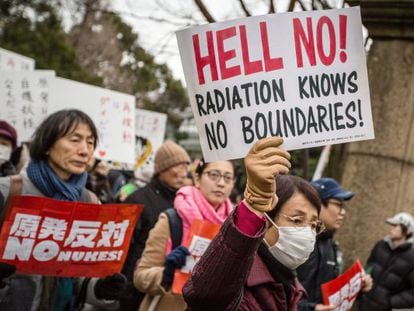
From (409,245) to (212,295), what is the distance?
3.63 m

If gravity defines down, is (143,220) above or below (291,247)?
below

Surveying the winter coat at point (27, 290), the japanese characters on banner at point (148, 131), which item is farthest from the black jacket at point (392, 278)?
the japanese characters on banner at point (148, 131)

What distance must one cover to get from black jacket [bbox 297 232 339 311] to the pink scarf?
58cm

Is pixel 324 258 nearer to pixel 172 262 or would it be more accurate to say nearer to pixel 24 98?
pixel 172 262

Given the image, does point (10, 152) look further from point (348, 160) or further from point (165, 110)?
point (165, 110)

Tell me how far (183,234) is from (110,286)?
497mm

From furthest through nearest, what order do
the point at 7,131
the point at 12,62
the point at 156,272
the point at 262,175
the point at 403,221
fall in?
the point at 12,62 → the point at 403,221 → the point at 7,131 → the point at 156,272 → the point at 262,175

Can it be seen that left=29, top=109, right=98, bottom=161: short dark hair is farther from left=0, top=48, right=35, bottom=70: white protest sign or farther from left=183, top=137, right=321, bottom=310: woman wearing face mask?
left=0, top=48, right=35, bottom=70: white protest sign

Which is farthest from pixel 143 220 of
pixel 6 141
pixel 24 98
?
pixel 24 98

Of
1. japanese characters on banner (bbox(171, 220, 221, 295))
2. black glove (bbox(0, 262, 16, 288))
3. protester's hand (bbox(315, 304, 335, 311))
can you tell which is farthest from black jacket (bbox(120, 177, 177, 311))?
black glove (bbox(0, 262, 16, 288))

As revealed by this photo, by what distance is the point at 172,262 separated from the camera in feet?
10.4

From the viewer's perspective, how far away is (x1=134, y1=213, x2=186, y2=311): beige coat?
10.8 ft

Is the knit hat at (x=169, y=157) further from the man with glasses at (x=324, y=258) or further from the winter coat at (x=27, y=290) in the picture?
the winter coat at (x=27, y=290)

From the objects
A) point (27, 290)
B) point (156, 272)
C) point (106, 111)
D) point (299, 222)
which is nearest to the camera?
point (299, 222)
